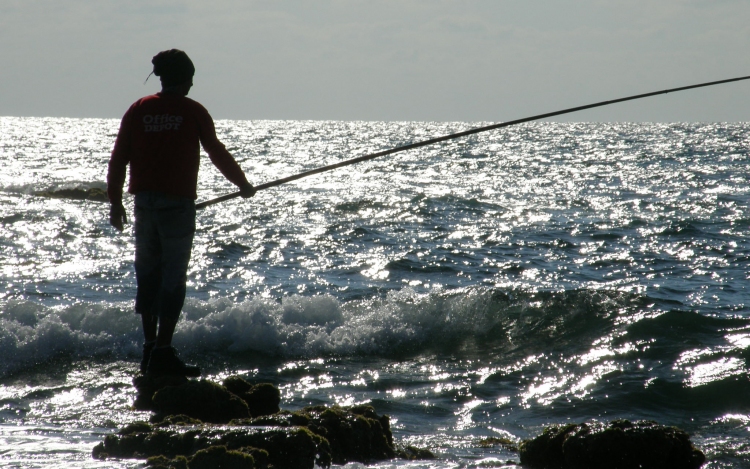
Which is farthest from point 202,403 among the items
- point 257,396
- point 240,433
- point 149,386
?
point 240,433

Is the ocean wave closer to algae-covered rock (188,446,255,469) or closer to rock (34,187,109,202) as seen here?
algae-covered rock (188,446,255,469)

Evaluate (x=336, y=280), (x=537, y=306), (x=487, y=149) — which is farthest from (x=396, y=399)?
(x=487, y=149)

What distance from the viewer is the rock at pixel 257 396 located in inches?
154

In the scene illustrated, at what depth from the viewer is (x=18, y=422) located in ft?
12.4

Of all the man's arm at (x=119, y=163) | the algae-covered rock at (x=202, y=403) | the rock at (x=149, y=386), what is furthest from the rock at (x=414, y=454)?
the man's arm at (x=119, y=163)

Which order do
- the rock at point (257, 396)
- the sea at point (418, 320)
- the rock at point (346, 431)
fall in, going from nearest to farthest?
the rock at point (346, 431) < the rock at point (257, 396) < the sea at point (418, 320)

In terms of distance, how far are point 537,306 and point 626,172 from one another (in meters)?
20.4

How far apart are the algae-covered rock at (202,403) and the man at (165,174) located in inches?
22.1

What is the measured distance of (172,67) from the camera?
13.2 ft

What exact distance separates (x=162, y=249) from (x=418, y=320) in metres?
3.00

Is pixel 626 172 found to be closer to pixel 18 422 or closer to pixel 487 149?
pixel 487 149

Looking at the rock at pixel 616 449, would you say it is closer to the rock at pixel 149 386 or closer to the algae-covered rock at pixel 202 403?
the algae-covered rock at pixel 202 403

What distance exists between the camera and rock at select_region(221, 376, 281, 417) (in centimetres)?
392


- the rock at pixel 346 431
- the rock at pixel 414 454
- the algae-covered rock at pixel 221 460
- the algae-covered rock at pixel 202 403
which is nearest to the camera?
the algae-covered rock at pixel 221 460
